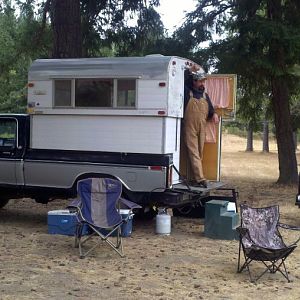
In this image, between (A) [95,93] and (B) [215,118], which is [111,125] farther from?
(B) [215,118]

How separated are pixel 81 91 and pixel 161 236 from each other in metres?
2.59

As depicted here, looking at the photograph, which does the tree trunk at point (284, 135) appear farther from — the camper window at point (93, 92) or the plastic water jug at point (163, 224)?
the plastic water jug at point (163, 224)

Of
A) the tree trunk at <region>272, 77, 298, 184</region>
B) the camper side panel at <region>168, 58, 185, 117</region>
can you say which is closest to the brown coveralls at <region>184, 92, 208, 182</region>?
the camper side panel at <region>168, 58, 185, 117</region>

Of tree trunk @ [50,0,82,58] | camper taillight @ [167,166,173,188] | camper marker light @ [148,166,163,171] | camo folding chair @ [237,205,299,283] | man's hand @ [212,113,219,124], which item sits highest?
tree trunk @ [50,0,82,58]

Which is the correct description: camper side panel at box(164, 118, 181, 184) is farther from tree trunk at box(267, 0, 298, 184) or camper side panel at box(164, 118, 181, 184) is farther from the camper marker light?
tree trunk at box(267, 0, 298, 184)

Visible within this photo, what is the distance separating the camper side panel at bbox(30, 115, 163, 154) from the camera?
27.8ft

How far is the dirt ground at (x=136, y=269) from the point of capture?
559cm

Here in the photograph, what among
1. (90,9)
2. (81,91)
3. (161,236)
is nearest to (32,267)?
(161,236)

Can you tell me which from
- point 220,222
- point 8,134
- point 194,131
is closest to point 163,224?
point 220,222

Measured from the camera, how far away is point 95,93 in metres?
8.80

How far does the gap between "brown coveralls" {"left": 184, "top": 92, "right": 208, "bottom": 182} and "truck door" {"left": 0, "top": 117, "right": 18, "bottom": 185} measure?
2849mm

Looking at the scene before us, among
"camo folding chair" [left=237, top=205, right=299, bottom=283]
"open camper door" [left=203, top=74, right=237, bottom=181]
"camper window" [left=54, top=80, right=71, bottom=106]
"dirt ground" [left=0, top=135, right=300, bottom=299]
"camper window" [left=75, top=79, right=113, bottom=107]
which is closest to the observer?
"dirt ground" [left=0, top=135, right=300, bottom=299]

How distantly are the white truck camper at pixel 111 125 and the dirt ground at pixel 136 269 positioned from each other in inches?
33.4

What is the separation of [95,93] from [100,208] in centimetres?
207
